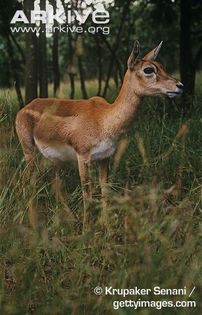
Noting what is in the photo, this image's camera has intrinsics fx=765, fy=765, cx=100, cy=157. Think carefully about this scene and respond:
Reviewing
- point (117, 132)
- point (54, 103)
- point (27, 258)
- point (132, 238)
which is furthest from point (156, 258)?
point (54, 103)

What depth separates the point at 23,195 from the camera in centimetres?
326

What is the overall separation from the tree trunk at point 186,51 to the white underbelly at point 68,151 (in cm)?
93

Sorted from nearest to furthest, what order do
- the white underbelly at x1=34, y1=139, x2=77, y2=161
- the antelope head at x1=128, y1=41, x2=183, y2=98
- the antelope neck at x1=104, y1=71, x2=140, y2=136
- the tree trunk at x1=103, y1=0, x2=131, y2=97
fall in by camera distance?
the antelope head at x1=128, y1=41, x2=183, y2=98 → the antelope neck at x1=104, y1=71, x2=140, y2=136 → the white underbelly at x1=34, y1=139, x2=77, y2=161 → the tree trunk at x1=103, y1=0, x2=131, y2=97

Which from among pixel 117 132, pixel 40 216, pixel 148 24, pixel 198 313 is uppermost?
pixel 148 24

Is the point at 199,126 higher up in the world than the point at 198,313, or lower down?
higher up

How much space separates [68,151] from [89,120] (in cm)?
21

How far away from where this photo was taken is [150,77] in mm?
3547

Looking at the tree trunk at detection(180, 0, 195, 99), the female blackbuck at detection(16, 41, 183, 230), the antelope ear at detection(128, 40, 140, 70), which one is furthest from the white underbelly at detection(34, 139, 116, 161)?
the tree trunk at detection(180, 0, 195, 99)

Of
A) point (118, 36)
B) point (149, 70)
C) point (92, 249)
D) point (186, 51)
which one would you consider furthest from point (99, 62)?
point (92, 249)

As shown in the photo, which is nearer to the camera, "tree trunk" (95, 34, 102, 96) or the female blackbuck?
the female blackbuck

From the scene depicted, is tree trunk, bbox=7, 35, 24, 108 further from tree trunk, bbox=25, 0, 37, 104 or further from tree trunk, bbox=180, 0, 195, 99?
tree trunk, bbox=180, 0, 195, 99

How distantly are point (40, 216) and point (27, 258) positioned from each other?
52cm

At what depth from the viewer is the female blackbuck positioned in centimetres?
355

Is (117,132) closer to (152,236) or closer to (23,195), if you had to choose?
(23,195)
